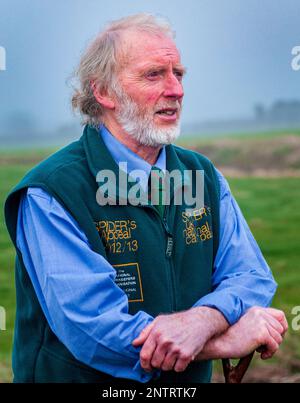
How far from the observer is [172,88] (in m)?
2.33

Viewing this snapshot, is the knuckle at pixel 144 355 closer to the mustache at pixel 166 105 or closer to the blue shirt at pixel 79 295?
the blue shirt at pixel 79 295

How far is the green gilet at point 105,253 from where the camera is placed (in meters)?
2.21

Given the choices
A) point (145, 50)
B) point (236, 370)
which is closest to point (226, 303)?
point (236, 370)

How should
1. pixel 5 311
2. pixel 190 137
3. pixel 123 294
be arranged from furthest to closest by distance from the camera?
pixel 190 137
pixel 5 311
pixel 123 294

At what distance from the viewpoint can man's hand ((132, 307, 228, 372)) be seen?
2.04 m

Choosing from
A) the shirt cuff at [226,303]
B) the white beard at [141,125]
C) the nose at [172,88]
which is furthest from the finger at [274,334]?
the nose at [172,88]

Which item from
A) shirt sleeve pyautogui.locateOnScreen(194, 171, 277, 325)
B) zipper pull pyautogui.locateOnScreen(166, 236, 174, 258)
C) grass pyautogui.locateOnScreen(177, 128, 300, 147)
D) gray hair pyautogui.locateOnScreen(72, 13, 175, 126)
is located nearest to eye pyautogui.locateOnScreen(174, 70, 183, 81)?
gray hair pyautogui.locateOnScreen(72, 13, 175, 126)

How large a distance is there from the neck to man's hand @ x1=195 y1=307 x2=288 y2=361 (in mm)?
614

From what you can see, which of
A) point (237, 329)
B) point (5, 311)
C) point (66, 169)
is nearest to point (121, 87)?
point (66, 169)

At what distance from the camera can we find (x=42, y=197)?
217 cm

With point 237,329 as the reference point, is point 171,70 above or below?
above

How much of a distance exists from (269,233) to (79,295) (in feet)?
8.92
